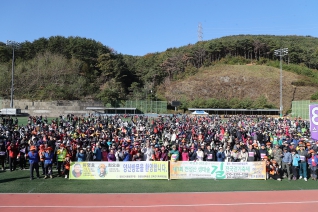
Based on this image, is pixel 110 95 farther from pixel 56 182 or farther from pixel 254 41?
pixel 254 41

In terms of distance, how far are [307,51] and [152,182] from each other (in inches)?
4153

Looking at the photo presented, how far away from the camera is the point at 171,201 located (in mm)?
9773

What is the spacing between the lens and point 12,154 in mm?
13117

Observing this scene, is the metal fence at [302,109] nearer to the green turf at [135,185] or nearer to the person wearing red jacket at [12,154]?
the green turf at [135,185]

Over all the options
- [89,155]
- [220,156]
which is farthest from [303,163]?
[89,155]

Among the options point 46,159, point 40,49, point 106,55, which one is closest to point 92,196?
point 46,159

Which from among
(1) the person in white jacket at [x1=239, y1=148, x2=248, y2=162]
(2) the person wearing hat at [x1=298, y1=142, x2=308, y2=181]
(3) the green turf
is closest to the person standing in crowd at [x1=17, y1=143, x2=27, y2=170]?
(3) the green turf

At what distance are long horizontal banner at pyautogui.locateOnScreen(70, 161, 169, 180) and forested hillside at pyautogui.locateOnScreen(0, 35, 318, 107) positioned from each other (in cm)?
4635

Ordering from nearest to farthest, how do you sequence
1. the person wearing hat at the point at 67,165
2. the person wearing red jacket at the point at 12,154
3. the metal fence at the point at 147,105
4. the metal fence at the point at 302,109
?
the person wearing hat at the point at 67,165, the person wearing red jacket at the point at 12,154, the metal fence at the point at 302,109, the metal fence at the point at 147,105

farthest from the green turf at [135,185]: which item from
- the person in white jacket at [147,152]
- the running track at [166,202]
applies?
the person in white jacket at [147,152]

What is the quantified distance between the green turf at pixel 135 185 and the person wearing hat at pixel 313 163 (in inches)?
16.9

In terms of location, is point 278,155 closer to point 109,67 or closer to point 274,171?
point 274,171

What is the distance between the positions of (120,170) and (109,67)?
2555 inches

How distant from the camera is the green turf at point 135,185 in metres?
10.9
